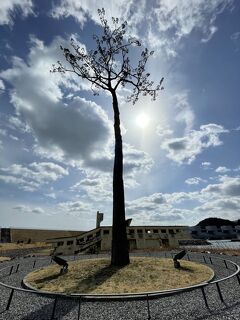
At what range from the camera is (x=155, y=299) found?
9430 millimetres

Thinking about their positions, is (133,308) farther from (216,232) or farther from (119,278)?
(216,232)

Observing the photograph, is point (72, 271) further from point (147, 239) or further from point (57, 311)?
point (147, 239)

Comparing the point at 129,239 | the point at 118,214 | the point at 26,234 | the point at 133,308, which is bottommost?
the point at 133,308

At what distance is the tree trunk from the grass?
675 mm

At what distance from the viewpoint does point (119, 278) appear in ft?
40.8

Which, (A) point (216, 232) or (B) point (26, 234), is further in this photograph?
(A) point (216, 232)

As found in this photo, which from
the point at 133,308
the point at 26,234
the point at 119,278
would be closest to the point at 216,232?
the point at 26,234

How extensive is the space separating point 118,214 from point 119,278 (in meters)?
4.49

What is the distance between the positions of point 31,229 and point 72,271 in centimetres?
5003

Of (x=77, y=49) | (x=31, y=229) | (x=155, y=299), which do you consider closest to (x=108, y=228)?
(x=77, y=49)

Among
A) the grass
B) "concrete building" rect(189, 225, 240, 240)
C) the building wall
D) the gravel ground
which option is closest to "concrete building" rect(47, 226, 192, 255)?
the grass

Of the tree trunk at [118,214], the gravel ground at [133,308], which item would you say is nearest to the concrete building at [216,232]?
the tree trunk at [118,214]

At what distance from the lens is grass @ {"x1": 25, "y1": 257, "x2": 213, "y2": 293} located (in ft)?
36.4

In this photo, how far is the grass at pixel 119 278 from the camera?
11.1 metres
